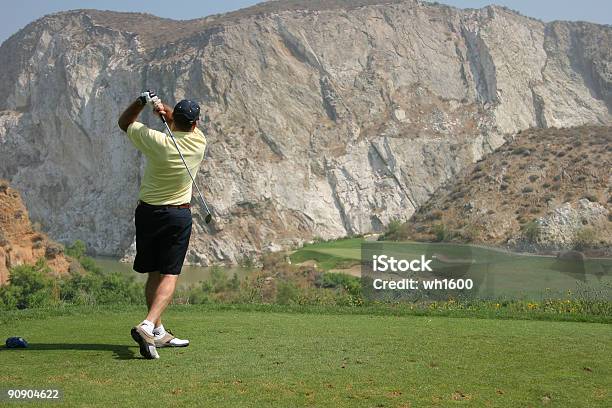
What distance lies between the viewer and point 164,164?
19.1 ft

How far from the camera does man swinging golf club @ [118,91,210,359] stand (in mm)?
5832

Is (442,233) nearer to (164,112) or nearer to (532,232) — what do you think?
(532,232)

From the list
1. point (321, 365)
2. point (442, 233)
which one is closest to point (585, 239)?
point (442, 233)

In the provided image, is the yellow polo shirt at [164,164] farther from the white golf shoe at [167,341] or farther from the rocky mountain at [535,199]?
the rocky mountain at [535,199]

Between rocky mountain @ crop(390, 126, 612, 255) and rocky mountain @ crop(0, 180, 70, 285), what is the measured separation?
2489cm

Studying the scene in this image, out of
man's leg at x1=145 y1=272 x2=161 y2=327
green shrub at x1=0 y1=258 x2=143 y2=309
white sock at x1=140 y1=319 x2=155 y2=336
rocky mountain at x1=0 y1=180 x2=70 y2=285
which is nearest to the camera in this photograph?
white sock at x1=140 y1=319 x2=155 y2=336

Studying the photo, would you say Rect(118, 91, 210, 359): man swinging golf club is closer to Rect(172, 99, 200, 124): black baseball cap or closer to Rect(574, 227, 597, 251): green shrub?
Rect(172, 99, 200, 124): black baseball cap

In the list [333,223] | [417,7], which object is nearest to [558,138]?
[333,223]

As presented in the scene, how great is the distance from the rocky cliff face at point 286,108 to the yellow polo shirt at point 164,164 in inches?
2044

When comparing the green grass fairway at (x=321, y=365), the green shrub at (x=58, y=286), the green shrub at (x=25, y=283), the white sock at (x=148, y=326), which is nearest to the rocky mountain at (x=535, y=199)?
the green shrub at (x=58, y=286)

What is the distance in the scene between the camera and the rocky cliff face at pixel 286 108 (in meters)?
62.3

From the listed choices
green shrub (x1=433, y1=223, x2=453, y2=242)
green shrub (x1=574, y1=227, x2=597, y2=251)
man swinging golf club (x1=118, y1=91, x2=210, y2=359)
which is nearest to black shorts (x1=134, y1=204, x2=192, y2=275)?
man swinging golf club (x1=118, y1=91, x2=210, y2=359)

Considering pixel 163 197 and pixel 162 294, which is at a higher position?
pixel 163 197

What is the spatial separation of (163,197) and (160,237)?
33cm
